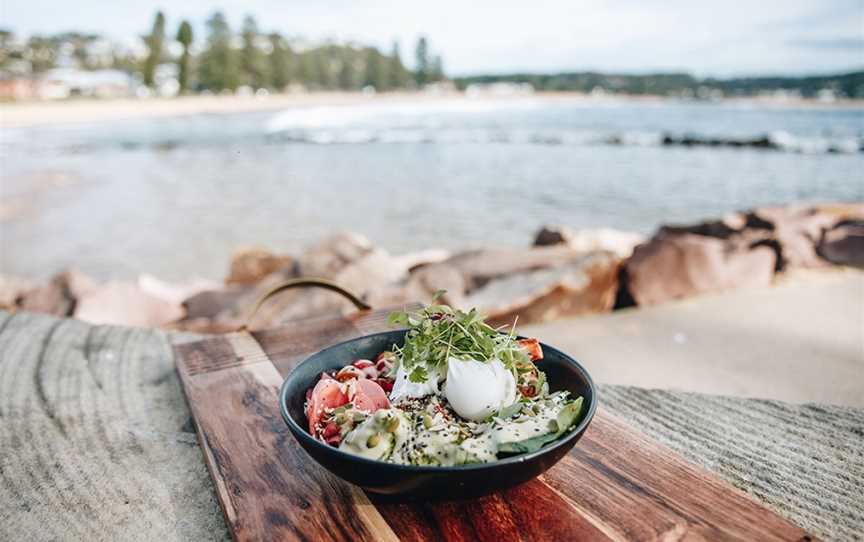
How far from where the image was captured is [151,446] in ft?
5.03

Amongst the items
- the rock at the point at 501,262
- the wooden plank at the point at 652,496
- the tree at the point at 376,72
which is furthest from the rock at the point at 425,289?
the tree at the point at 376,72

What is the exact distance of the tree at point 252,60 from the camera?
158 feet

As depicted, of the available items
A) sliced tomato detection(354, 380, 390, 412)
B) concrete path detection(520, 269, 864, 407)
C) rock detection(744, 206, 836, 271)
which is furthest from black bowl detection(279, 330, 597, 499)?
rock detection(744, 206, 836, 271)

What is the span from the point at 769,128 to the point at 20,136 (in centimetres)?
3247

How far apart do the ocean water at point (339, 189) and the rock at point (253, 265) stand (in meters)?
0.97

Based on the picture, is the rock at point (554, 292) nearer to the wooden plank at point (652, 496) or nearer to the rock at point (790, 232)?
the rock at point (790, 232)

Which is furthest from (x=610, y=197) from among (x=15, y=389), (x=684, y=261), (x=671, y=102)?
(x=671, y=102)

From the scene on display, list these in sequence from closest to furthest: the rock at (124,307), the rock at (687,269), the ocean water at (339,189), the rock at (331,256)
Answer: the rock at (124,307) < the rock at (687,269) < the rock at (331,256) < the ocean water at (339,189)

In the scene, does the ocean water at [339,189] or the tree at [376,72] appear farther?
the tree at [376,72]

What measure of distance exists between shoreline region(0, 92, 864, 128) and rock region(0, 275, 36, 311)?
24.1m

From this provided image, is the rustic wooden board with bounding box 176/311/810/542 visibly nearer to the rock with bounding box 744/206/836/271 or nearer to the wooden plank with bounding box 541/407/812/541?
the wooden plank with bounding box 541/407/812/541

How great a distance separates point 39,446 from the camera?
1.53 metres

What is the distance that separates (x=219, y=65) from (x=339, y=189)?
40.1 m

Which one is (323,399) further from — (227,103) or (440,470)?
(227,103)
